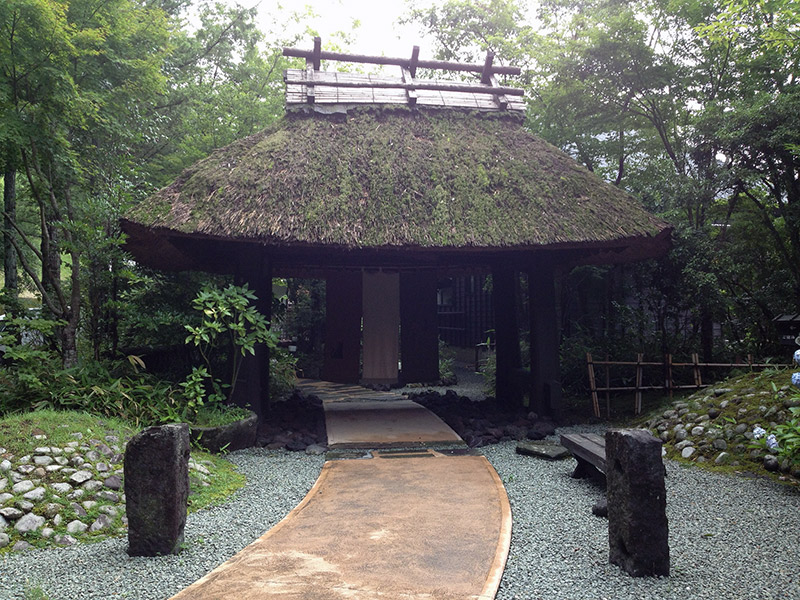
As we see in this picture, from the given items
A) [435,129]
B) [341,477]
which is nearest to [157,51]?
[435,129]

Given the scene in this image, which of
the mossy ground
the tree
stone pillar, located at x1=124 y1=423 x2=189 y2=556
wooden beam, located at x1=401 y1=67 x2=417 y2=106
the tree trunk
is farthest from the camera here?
the tree trunk

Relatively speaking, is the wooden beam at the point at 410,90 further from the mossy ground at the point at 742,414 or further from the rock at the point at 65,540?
the rock at the point at 65,540

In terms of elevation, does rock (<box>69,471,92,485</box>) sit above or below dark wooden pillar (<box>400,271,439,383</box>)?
below

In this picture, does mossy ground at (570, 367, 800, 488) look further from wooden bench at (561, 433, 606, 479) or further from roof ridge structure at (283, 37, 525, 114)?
roof ridge structure at (283, 37, 525, 114)

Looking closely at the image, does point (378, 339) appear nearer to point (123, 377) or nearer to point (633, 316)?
point (633, 316)

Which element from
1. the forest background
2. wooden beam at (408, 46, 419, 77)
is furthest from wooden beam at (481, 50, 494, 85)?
the forest background

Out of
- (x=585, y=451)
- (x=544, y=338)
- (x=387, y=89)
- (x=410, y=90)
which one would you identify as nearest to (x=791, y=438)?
(x=585, y=451)

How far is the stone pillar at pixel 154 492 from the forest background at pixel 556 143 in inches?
111

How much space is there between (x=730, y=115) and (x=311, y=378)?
10.4m

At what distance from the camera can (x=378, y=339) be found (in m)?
11.7

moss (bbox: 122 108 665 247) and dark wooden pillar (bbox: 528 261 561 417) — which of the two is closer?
moss (bbox: 122 108 665 247)

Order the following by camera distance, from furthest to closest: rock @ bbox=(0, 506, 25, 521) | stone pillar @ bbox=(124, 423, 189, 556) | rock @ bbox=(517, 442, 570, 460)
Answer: rock @ bbox=(517, 442, 570, 460) < rock @ bbox=(0, 506, 25, 521) < stone pillar @ bbox=(124, 423, 189, 556)

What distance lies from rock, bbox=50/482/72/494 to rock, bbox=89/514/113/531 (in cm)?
37

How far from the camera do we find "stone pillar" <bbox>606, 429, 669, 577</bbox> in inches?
116
